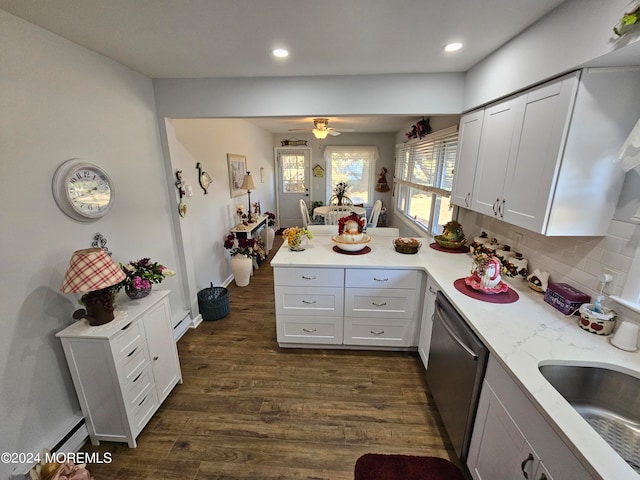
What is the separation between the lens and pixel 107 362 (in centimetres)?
147

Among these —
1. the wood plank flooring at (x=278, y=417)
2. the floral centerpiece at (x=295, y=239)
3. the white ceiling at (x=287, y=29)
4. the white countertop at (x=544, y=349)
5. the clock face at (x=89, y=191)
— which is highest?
the white ceiling at (x=287, y=29)

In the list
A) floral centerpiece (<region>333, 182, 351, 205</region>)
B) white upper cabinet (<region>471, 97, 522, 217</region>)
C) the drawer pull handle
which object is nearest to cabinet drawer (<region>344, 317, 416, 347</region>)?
white upper cabinet (<region>471, 97, 522, 217</region>)

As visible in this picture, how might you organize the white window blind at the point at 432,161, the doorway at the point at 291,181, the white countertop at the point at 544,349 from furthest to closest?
the doorway at the point at 291,181, the white window blind at the point at 432,161, the white countertop at the point at 544,349

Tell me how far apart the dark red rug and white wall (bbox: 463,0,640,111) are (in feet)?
6.89

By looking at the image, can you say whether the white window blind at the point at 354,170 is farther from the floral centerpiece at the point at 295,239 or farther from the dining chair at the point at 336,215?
the floral centerpiece at the point at 295,239

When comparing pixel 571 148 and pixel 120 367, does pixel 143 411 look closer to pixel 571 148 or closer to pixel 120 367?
pixel 120 367

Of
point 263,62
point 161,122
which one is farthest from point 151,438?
point 263,62

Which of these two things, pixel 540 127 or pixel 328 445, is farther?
pixel 328 445

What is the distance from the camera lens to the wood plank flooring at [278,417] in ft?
5.00

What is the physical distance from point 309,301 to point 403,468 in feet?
4.06

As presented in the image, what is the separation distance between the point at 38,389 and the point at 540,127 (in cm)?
298

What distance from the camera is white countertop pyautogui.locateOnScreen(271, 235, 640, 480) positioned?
761 mm

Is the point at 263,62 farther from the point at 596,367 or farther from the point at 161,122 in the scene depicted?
the point at 596,367

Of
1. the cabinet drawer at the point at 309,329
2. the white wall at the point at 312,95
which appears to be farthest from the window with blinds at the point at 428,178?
the cabinet drawer at the point at 309,329
